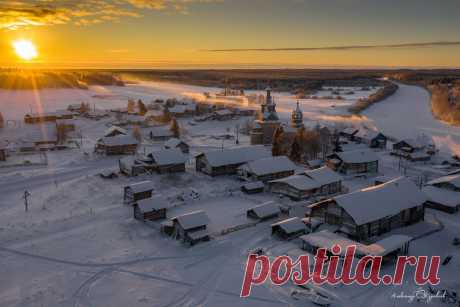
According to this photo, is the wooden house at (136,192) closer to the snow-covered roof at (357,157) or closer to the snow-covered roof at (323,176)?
the snow-covered roof at (323,176)

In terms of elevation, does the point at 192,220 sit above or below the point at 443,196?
below

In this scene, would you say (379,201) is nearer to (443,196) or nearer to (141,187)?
(443,196)

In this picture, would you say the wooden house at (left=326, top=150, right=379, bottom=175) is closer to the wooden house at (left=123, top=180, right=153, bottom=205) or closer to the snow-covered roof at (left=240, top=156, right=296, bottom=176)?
the snow-covered roof at (left=240, top=156, right=296, bottom=176)

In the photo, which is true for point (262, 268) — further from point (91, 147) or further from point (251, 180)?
point (91, 147)

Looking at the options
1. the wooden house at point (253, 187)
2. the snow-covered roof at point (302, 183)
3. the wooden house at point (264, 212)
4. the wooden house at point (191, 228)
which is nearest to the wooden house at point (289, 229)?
the wooden house at point (264, 212)

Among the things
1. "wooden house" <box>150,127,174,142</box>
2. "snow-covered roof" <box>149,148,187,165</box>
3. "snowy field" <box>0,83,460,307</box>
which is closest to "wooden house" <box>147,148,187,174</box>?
"snow-covered roof" <box>149,148,187,165</box>

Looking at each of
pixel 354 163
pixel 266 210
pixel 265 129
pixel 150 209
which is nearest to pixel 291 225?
pixel 266 210
